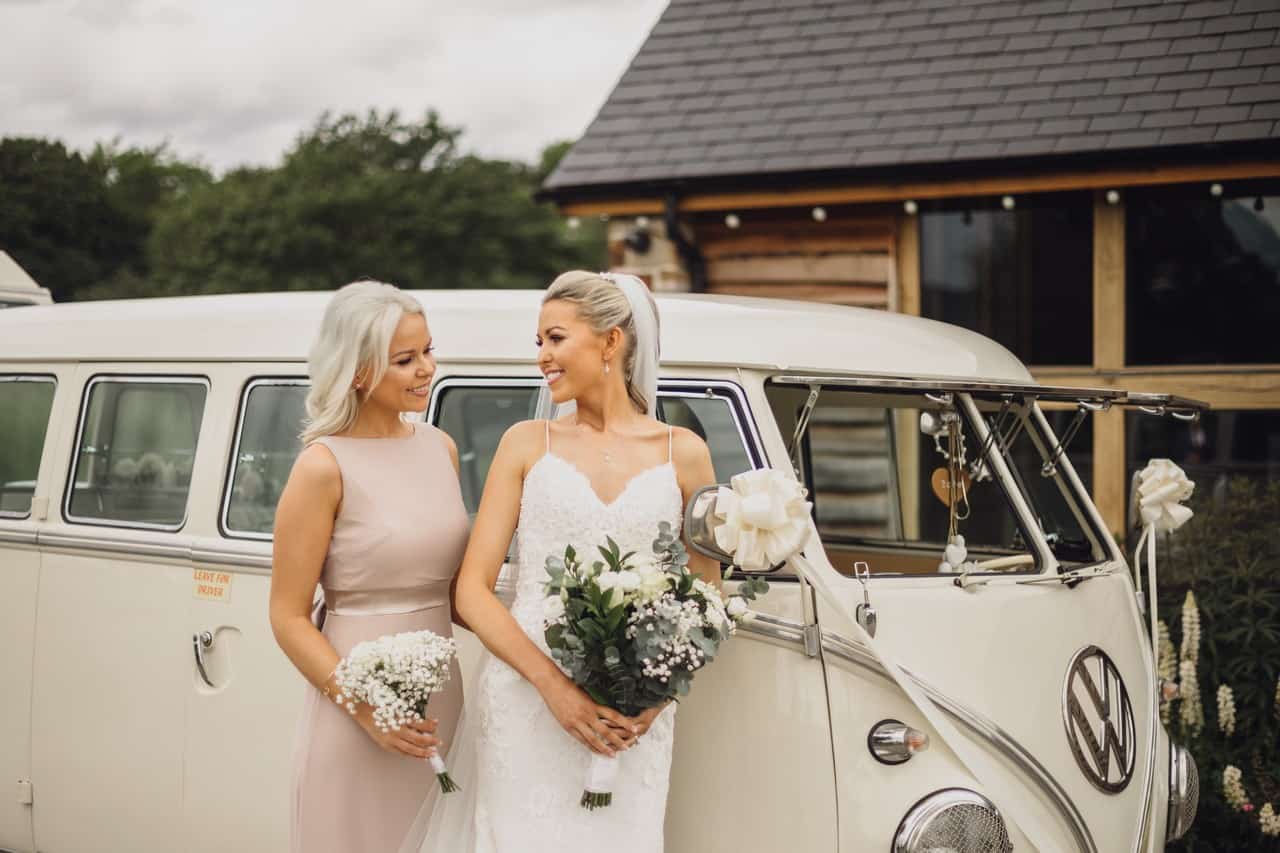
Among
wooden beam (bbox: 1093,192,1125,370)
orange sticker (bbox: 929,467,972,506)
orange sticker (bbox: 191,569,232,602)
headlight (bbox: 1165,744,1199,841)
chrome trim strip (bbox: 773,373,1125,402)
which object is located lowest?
headlight (bbox: 1165,744,1199,841)

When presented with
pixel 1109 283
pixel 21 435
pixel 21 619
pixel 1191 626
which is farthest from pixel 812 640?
pixel 1109 283

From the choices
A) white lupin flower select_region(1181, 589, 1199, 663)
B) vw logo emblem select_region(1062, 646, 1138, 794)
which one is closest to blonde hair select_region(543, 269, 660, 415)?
vw logo emblem select_region(1062, 646, 1138, 794)

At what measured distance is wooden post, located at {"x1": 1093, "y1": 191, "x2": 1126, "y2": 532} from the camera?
23.9 feet

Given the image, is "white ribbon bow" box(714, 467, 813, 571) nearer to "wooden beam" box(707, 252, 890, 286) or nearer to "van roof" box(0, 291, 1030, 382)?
"van roof" box(0, 291, 1030, 382)

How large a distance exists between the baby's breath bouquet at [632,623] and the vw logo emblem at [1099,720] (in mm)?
1182

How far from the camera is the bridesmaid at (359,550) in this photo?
293 cm

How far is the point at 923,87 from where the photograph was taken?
313 inches

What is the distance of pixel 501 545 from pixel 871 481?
5.39 m

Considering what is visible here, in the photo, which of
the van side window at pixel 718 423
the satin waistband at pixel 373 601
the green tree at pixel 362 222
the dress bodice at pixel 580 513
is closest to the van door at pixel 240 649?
the satin waistband at pixel 373 601

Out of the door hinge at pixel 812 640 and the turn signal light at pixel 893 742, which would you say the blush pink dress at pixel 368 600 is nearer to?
the door hinge at pixel 812 640

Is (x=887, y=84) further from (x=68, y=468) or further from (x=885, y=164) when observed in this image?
(x=68, y=468)

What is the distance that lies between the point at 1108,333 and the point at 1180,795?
4241mm

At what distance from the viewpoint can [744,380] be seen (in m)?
3.33

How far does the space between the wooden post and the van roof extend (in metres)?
3.65
